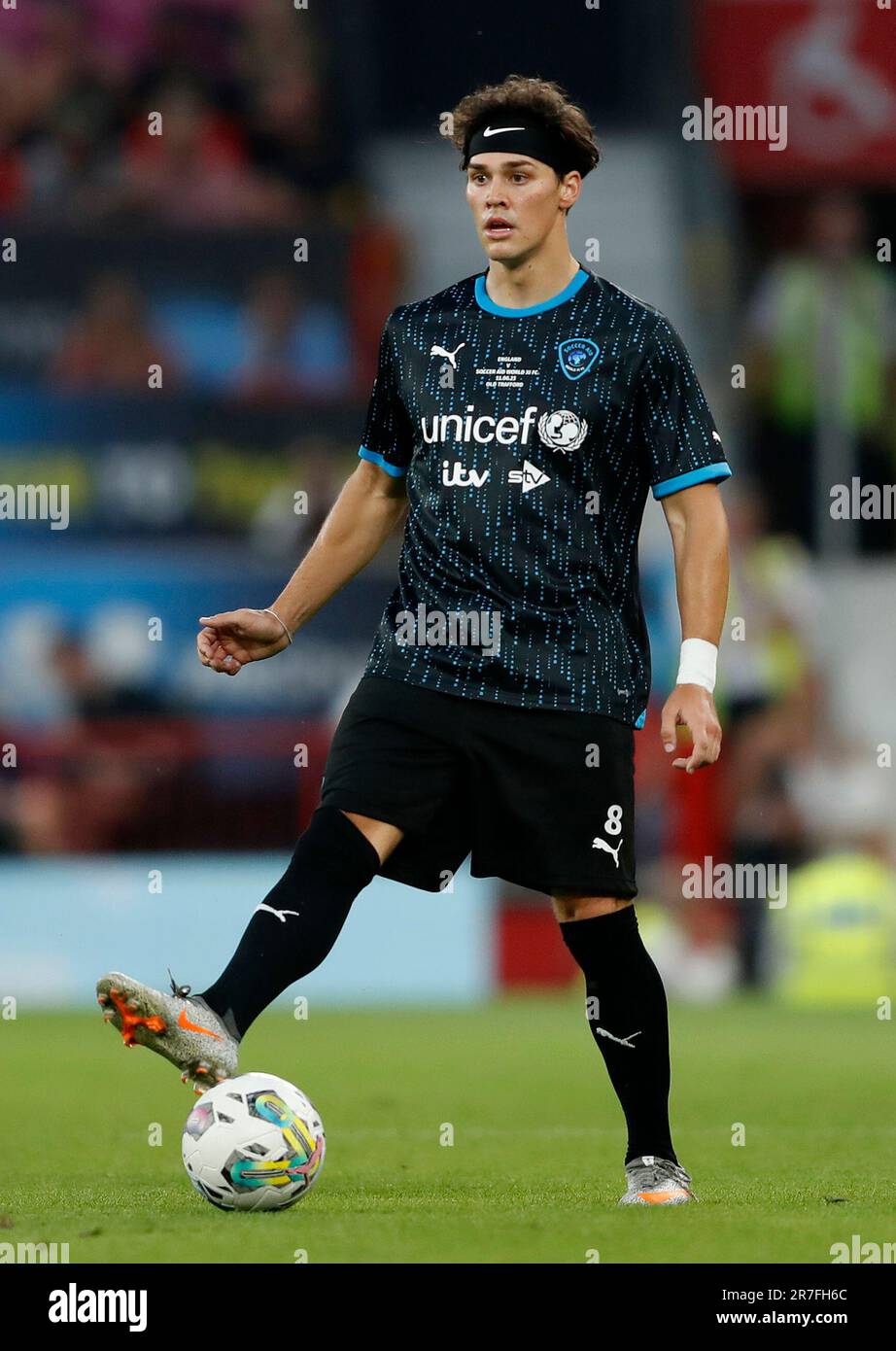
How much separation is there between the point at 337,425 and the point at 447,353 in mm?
11269

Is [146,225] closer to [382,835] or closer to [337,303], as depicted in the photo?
[337,303]

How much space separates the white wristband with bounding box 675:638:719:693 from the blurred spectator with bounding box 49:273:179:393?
38.7 ft

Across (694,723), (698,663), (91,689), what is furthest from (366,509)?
(91,689)

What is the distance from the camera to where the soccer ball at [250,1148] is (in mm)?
4859

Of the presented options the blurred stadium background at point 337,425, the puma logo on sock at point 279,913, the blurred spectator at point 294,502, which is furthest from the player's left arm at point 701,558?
the blurred spectator at point 294,502

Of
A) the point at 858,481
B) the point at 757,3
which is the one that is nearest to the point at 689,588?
the point at 858,481

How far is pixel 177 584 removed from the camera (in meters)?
15.4

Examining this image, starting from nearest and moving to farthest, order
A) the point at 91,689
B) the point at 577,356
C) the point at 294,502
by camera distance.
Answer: the point at 577,356 < the point at 91,689 < the point at 294,502

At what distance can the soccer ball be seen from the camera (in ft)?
15.9

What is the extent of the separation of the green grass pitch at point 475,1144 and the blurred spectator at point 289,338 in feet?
22.6

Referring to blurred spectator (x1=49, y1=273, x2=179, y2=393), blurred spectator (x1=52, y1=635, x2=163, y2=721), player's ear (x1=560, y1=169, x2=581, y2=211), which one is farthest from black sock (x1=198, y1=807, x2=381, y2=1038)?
blurred spectator (x1=49, y1=273, x2=179, y2=393)

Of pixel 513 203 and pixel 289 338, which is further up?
pixel 289 338

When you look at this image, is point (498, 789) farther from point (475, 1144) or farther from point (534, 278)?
point (475, 1144)

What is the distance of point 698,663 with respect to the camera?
202 inches
